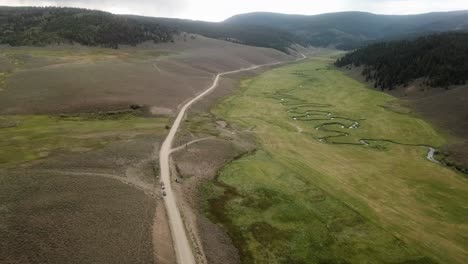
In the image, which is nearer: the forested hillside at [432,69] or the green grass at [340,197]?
the green grass at [340,197]

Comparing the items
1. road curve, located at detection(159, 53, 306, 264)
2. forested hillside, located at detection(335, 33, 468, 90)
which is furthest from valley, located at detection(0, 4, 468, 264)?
forested hillside, located at detection(335, 33, 468, 90)

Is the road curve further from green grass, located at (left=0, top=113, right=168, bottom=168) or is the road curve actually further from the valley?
green grass, located at (left=0, top=113, right=168, bottom=168)

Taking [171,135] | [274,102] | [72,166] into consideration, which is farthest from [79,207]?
[274,102]

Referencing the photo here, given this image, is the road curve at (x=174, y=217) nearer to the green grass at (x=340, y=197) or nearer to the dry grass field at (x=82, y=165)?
the dry grass field at (x=82, y=165)

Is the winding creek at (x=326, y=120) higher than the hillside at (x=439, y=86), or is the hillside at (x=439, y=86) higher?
the hillside at (x=439, y=86)

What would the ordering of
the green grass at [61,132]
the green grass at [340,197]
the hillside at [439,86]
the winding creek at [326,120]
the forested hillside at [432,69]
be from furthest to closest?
the forested hillside at [432,69] → the hillside at [439,86] → the winding creek at [326,120] → the green grass at [61,132] → the green grass at [340,197]

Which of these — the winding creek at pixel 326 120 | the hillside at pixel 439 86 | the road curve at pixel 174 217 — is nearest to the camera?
the road curve at pixel 174 217

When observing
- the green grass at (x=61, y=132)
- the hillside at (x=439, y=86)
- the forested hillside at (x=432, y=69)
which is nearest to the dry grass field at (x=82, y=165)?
the green grass at (x=61, y=132)
